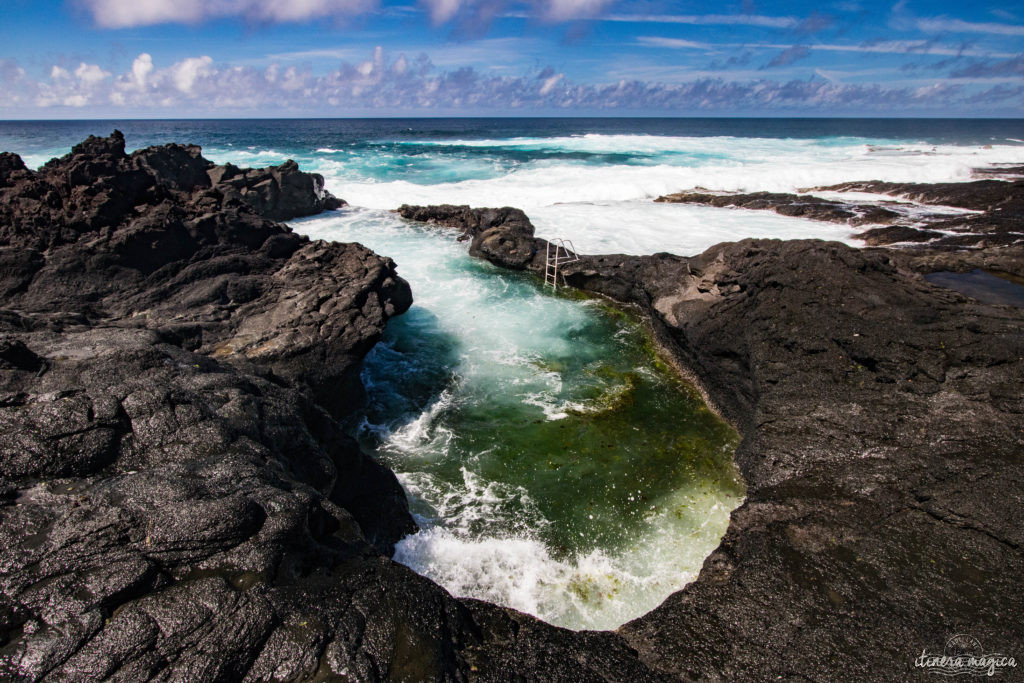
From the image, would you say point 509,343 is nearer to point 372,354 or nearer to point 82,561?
point 372,354

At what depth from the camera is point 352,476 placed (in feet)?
23.7

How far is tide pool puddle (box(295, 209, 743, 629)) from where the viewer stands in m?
6.59

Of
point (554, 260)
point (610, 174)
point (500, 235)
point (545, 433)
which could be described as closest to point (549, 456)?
point (545, 433)

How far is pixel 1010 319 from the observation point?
8.46m

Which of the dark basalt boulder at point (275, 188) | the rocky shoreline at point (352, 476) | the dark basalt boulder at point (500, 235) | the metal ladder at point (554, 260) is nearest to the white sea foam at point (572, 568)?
the rocky shoreline at point (352, 476)

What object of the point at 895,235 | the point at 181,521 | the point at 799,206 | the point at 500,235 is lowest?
the point at 895,235

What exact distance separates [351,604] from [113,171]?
510 inches

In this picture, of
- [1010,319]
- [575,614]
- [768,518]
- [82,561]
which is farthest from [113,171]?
[1010,319]

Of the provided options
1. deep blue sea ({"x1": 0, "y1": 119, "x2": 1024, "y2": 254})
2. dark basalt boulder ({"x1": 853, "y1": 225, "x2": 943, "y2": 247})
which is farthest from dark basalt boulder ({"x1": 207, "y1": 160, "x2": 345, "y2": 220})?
dark basalt boulder ({"x1": 853, "y1": 225, "x2": 943, "y2": 247})

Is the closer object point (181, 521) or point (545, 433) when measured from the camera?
point (181, 521)

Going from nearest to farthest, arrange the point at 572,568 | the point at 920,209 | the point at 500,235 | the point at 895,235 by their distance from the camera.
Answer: the point at 572,568
the point at 500,235
the point at 895,235
the point at 920,209

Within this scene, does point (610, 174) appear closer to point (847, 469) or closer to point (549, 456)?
point (549, 456)

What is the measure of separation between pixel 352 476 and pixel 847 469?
679cm

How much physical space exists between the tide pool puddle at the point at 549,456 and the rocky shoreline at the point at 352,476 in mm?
699
